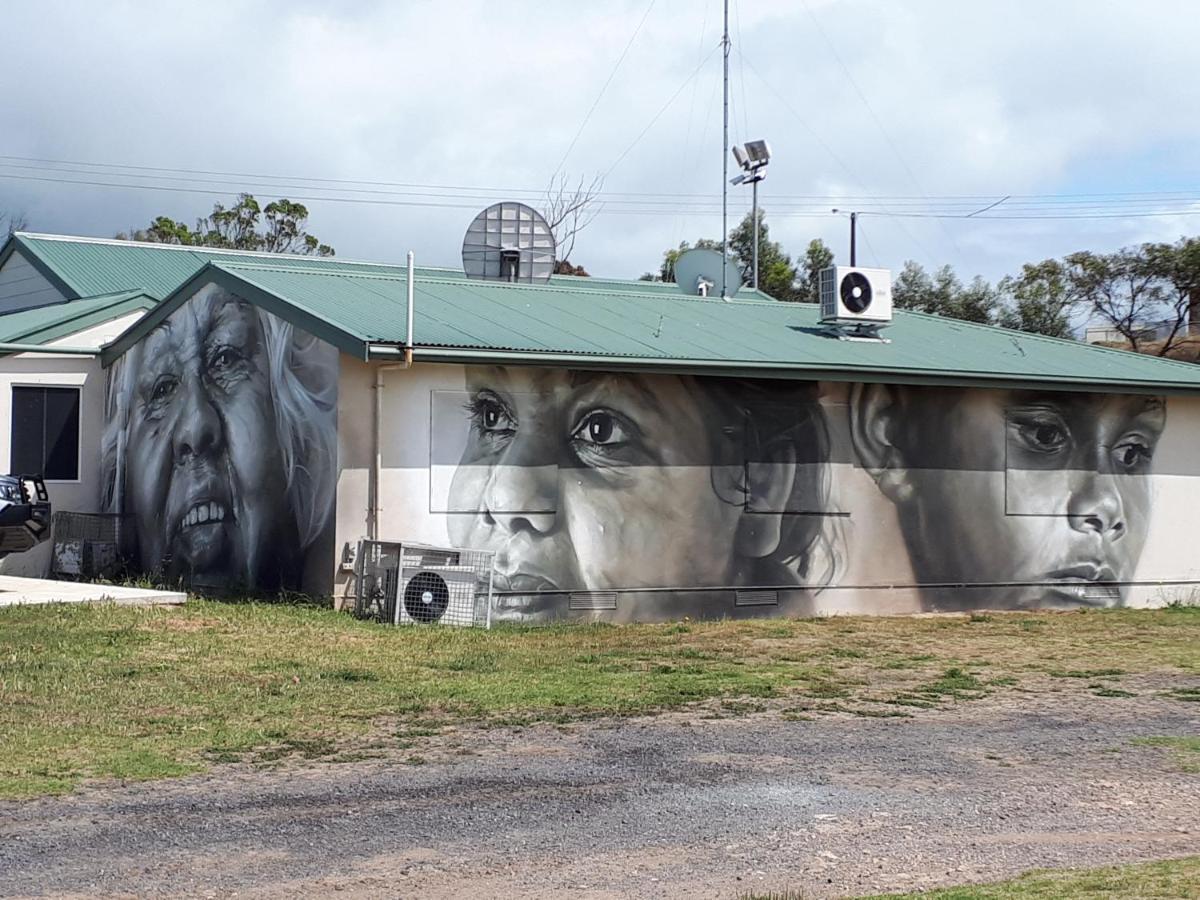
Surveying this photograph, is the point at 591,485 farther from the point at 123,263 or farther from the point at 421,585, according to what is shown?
the point at 123,263

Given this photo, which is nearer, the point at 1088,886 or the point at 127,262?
the point at 1088,886

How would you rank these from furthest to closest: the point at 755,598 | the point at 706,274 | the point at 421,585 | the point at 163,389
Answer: the point at 706,274
the point at 163,389
the point at 755,598
the point at 421,585

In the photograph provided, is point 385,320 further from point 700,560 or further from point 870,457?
point 870,457

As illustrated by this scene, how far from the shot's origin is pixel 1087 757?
8.54 m

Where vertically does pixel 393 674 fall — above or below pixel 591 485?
below

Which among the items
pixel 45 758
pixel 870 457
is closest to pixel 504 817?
pixel 45 758

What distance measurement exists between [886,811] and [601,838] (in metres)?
1.43

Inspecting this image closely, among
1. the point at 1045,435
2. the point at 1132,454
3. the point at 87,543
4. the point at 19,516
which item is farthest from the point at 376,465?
the point at 1132,454

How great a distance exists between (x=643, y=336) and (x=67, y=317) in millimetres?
8400

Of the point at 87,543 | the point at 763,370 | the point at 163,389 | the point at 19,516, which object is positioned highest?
the point at 763,370

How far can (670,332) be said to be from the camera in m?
17.3

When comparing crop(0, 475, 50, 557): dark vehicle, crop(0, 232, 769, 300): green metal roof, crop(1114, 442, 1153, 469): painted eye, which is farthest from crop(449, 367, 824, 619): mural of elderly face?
crop(0, 232, 769, 300): green metal roof

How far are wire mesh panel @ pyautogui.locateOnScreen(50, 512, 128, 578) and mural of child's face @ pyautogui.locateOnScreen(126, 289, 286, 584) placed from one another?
0.37 meters

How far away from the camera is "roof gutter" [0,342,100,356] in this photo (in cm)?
1822
